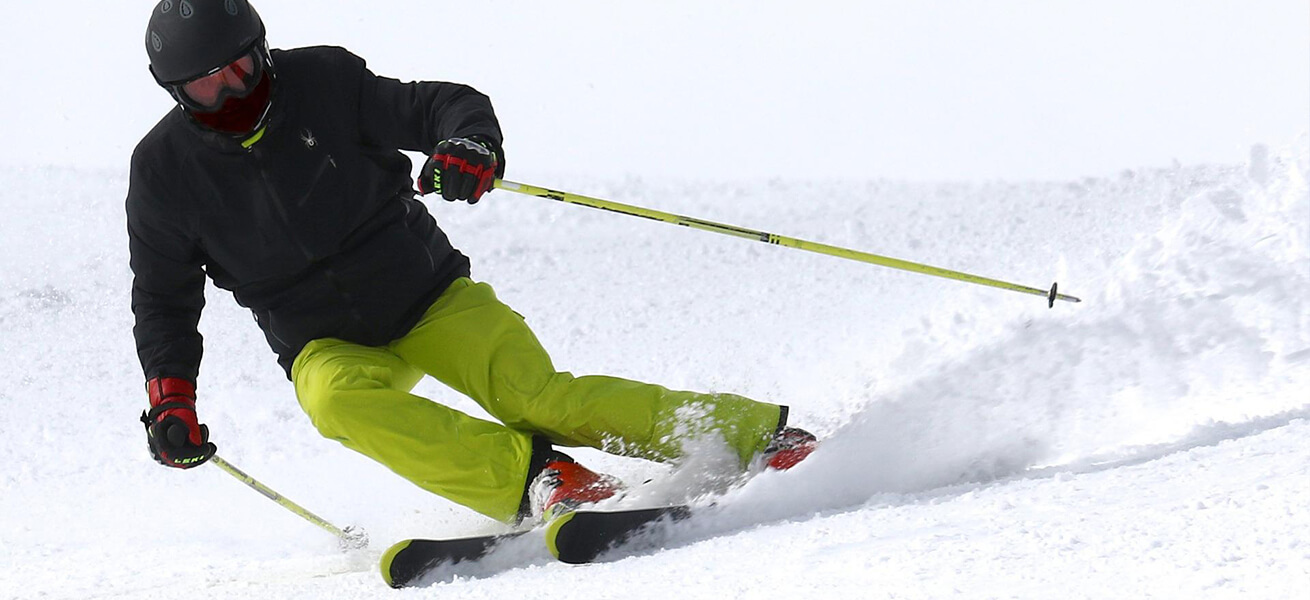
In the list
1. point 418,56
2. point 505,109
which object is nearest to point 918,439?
point 505,109

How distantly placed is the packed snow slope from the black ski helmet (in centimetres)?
128

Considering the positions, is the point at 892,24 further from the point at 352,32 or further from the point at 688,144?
the point at 352,32

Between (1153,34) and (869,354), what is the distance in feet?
32.5

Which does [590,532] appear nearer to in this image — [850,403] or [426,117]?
[850,403]

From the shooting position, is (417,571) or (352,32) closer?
(417,571)

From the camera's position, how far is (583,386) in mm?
3098

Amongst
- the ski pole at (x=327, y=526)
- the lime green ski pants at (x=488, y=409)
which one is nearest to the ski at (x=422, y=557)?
the lime green ski pants at (x=488, y=409)

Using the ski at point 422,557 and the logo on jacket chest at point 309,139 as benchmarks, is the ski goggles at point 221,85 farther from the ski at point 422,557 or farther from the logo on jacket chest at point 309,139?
the ski at point 422,557

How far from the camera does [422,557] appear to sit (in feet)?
9.11

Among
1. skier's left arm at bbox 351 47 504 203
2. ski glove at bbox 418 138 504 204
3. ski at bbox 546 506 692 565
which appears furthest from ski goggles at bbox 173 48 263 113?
ski at bbox 546 506 692 565

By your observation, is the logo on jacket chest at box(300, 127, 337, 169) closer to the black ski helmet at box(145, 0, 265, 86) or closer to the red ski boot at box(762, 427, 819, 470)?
the black ski helmet at box(145, 0, 265, 86)

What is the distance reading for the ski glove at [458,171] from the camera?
2801 mm

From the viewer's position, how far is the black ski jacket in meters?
3.11

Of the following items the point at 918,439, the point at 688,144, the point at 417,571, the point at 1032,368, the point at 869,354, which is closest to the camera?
the point at 417,571
